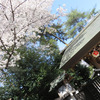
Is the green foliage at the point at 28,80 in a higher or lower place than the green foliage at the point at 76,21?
lower

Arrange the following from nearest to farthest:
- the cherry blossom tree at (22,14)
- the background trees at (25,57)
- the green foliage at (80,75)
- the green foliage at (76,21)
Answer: the cherry blossom tree at (22,14) → the background trees at (25,57) → the green foliage at (80,75) → the green foliage at (76,21)

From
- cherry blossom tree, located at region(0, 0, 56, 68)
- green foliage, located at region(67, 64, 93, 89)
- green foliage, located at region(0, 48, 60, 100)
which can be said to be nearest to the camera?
cherry blossom tree, located at region(0, 0, 56, 68)

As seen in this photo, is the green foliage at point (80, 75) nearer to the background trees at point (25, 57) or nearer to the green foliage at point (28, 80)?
the background trees at point (25, 57)

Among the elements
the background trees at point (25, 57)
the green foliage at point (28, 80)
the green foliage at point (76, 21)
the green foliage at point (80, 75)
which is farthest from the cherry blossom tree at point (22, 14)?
the green foliage at point (76, 21)

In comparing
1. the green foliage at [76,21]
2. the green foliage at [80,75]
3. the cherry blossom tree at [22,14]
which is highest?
the green foliage at [76,21]

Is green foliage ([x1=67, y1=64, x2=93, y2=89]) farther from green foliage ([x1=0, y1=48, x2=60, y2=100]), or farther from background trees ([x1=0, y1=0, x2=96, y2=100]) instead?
green foliage ([x1=0, y1=48, x2=60, y2=100])

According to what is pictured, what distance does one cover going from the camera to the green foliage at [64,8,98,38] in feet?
52.5

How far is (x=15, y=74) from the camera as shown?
7035 millimetres

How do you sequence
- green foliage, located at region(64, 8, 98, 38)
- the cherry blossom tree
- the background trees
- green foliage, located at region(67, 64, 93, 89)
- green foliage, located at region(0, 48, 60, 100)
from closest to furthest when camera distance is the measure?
the cherry blossom tree, the background trees, green foliage, located at region(0, 48, 60, 100), green foliage, located at region(67, 64, 93, 89), green foliage, located at region(64, 8, 98, 38)

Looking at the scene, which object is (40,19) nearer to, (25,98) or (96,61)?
(96,61)

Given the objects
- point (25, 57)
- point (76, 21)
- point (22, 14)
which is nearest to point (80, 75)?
point (25, 57)

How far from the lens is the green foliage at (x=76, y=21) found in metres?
16.0

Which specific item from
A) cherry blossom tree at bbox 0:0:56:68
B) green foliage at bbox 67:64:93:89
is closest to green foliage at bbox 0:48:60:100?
green foliage at bbox 67:64:93:89

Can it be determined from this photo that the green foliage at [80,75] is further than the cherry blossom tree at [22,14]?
Yes
